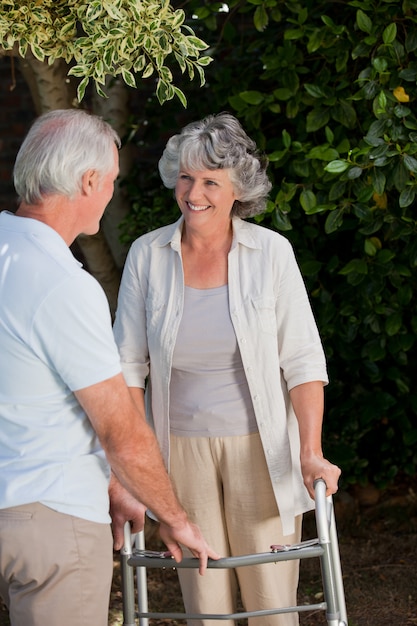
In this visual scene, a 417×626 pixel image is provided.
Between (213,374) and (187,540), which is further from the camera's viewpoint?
(213,374)

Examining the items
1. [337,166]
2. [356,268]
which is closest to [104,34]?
[337,166]

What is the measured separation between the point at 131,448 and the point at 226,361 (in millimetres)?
757

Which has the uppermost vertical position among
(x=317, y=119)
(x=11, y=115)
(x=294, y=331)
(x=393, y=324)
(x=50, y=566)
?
(x=11, y=115)

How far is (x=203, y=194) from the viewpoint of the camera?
280 centimetres

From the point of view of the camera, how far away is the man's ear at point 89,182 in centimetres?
207

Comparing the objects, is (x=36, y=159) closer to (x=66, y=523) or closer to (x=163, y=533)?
(x=66, y=523)

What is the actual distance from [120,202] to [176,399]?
82.6 inches

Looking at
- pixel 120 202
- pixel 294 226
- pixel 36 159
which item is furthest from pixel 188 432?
pixel 120 202

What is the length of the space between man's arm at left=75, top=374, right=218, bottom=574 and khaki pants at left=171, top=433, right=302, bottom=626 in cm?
58

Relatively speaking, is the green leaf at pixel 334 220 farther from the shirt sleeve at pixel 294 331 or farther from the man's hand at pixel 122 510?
the man's hand at pixel 122 510

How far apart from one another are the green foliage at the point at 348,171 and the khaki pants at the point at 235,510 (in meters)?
1.11

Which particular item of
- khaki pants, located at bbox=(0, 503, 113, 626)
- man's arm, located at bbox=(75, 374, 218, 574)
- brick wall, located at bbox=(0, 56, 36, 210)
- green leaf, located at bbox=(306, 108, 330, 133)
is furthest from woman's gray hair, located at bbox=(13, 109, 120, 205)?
brick wall, located at bbox=(0, 56, 36, 210)

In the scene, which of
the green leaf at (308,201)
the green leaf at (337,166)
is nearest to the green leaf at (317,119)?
the green leaf at (308,201)

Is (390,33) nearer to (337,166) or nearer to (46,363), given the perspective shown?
(337,166)
